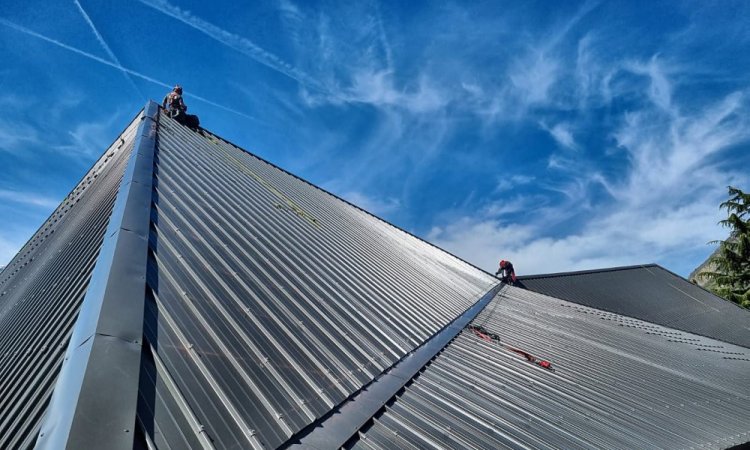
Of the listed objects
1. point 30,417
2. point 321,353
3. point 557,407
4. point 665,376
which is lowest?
point 30,417

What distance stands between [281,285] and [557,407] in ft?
11.6

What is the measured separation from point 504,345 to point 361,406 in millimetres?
3944

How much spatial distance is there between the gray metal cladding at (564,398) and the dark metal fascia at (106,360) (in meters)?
1.55

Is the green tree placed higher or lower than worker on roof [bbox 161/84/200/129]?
higher

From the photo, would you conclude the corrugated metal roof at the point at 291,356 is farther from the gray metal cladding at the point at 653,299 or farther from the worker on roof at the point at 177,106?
the gray metal cladding at the point at 653,299

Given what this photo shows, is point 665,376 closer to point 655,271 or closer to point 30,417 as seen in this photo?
point 30,417

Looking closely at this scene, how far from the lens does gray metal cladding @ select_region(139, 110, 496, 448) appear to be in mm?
2295

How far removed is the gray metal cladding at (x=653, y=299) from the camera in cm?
1723

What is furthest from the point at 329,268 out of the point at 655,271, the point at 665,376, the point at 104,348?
the point at 655,271

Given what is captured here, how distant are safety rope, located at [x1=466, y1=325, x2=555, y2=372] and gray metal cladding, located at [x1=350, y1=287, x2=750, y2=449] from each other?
111mm

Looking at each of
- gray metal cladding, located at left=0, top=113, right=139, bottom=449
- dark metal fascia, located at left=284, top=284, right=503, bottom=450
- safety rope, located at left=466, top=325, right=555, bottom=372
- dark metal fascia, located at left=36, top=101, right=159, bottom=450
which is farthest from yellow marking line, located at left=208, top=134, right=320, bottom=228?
dark metal fascia, located at left=36, top=101, right=159, bottom=450

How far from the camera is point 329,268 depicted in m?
6.25

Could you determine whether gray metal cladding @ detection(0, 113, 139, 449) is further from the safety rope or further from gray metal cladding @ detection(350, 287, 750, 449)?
the safety rope

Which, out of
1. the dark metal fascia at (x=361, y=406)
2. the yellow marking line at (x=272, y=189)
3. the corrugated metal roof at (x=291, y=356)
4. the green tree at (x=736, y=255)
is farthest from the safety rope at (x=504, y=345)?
the green tree at (x=736, y=255)
